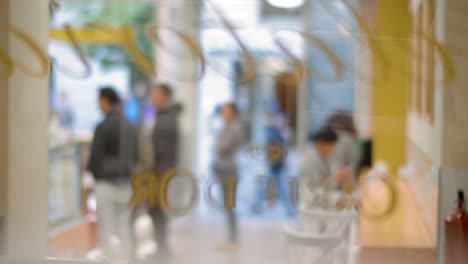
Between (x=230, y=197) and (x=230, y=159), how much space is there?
0.60 feet

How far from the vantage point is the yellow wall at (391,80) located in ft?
8.82

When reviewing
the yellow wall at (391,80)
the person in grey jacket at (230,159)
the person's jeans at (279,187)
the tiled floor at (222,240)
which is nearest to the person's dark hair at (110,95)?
the person in grey jacket at (230,159)

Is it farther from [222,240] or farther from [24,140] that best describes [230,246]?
[24,140]

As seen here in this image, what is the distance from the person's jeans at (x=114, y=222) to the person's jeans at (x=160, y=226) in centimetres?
14

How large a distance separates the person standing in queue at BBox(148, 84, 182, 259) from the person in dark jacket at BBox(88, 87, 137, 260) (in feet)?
0.43

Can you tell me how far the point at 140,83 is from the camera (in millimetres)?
3018

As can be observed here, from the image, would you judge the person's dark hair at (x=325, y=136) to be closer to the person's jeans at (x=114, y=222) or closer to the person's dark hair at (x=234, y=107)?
the person's dark hair at (x=234, y=107)

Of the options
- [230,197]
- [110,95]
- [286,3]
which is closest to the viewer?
[286,3]

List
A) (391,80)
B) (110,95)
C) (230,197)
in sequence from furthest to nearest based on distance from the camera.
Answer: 1. (110,95)
2. (230,197)
3. (391,80)

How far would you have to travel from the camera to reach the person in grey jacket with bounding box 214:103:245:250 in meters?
2.92

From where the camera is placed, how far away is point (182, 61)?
2.94 m

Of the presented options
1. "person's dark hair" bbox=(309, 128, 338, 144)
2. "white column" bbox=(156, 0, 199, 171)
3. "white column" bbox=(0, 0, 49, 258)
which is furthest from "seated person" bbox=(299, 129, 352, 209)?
"white column" bbox=(0, 0, 49, 258)

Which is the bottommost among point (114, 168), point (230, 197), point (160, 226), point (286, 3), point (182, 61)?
point (160, 226)

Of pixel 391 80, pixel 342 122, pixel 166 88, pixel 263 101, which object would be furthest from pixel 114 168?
pixel 391 80
